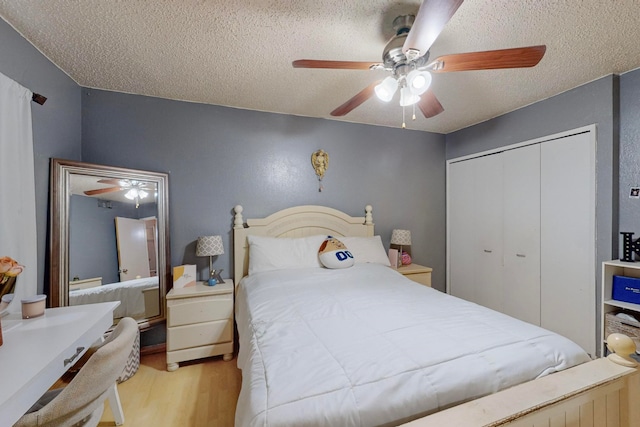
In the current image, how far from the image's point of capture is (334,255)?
245 cm

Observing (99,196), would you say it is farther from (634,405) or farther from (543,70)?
(543,70)

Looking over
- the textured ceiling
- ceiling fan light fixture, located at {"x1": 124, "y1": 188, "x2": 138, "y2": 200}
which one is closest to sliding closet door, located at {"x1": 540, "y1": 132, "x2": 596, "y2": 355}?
the textured ceiling

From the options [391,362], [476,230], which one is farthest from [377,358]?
[476,230]

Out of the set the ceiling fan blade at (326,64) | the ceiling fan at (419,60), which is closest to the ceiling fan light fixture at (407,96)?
the ceiling fan at (419,60)

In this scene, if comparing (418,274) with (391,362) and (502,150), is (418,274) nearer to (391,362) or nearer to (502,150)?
(502,150)

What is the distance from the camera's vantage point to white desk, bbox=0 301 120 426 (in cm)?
82

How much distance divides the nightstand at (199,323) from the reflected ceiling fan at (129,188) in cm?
89

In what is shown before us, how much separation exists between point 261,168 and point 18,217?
174cm

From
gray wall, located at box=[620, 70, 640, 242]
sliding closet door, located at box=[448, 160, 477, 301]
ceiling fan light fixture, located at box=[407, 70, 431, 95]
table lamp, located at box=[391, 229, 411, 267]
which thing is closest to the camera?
ceiling fan light fixture, located at box=[407, 70, 431, 95]

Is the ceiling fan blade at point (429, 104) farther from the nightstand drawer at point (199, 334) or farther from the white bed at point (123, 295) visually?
the white bed at point (123, 295)

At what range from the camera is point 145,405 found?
1749 mm

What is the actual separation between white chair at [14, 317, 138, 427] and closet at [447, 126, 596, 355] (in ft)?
10.5

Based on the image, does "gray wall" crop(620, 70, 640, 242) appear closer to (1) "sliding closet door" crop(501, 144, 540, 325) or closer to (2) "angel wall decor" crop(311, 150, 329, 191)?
(1) "sliding closet door" crop(501, 144, 540, 325)

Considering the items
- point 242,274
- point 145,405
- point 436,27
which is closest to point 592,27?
point 436,27
